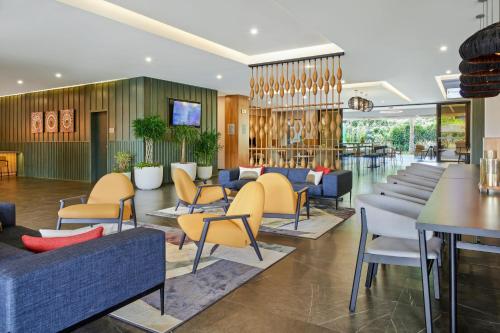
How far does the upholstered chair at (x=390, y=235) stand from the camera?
237 cm

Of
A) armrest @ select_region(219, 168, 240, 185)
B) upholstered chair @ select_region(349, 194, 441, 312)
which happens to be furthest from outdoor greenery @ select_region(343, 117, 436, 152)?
upholstered chair @ select_region(349, 194, 441, 312)

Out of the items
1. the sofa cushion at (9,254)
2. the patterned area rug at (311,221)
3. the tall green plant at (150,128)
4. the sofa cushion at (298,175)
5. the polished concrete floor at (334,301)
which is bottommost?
the polished concrete floor at (334,301)

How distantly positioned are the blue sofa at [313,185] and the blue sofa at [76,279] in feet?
14.4

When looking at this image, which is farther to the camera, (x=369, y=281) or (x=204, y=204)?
(x=204, y=204)

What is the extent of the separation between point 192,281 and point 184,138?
7920 mm

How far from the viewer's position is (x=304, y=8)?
16.9ft

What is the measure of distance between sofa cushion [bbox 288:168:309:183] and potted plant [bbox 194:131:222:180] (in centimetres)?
473

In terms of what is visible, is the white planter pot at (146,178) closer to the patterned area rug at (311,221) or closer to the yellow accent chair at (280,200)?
the patterned area rug at (311,221)

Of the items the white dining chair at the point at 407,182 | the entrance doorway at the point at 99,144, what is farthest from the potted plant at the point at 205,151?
the white dining chair at the point at 407,182

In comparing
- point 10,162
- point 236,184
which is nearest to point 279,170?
point 236,184

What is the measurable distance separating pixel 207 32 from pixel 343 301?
553 centimetres

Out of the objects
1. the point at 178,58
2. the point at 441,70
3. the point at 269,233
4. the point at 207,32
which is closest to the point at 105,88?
the point at 178,58

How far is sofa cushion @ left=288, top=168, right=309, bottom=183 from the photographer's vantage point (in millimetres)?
7188

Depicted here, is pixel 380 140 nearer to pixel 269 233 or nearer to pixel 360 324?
pixel 269 233
